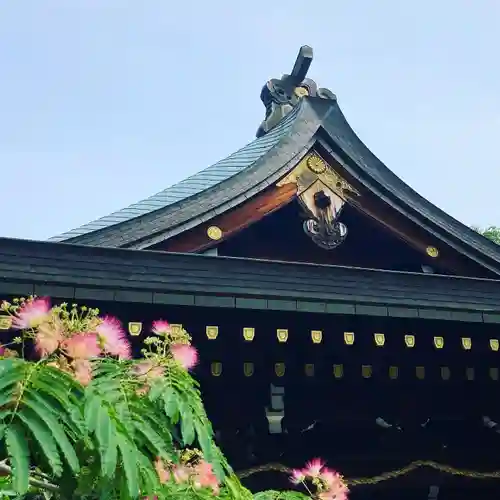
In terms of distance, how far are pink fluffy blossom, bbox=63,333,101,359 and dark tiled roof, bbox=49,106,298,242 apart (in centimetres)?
366

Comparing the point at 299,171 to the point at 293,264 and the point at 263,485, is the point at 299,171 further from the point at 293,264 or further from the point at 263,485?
the point at 263,485

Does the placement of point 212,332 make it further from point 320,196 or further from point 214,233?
point 320,196

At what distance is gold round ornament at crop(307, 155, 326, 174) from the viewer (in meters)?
5.77

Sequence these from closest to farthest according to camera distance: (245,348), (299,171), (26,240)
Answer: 1. (26,240)
2. (245,348)
3. (299,171)

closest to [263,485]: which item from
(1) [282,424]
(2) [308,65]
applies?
(1) [282,424]

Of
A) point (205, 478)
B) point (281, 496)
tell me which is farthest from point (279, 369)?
point (205, 478)

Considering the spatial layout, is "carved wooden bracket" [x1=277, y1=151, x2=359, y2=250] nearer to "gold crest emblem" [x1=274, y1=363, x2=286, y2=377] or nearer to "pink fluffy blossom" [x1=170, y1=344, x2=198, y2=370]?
"gold crest emblem" [x1=274, y1=363, x2=286, y2=377]

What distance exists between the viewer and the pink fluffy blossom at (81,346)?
2.35m

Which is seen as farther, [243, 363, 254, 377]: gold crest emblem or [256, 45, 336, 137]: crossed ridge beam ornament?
[256, 45, 336, 137]: crossed ridge beam ornament

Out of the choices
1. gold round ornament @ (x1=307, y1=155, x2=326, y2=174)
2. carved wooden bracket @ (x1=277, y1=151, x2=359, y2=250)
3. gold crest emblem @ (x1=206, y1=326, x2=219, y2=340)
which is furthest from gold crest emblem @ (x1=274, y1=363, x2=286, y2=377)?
gold round ornament @ (x1=307, y1=155, x2=326, y2=174)

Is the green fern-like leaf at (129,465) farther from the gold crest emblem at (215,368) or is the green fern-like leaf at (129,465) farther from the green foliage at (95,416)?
the gold crest emblem at (215,368)

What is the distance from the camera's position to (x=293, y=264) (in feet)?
15.8

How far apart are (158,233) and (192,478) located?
263cm

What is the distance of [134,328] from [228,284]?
26.6 inches
